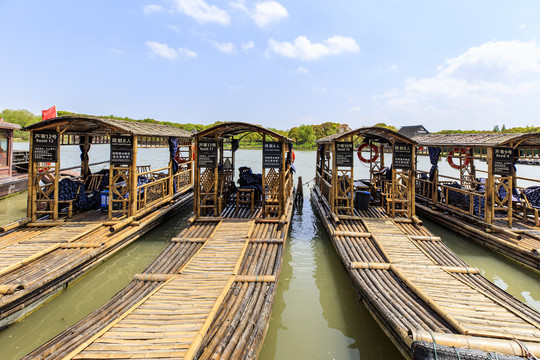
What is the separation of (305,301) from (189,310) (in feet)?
9.63

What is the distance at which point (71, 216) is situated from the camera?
365 inches

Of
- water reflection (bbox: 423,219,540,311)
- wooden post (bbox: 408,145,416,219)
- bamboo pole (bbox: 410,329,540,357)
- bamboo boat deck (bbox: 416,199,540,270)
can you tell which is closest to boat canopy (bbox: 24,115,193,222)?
bamboo pole (bbox: 410,329,540,357)

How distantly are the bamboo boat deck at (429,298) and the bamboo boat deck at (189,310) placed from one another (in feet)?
6.42

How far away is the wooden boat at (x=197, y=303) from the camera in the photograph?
3598 millimetres

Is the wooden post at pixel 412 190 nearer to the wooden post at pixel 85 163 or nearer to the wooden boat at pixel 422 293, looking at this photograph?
the wooden boat at pixel 422 293

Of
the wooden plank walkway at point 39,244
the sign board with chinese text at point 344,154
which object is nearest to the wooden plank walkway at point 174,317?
the wooden plank walkway at point 39,244

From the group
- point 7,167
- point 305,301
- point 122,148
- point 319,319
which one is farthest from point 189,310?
point 7,167

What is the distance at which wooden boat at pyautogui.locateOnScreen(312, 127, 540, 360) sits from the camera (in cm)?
361

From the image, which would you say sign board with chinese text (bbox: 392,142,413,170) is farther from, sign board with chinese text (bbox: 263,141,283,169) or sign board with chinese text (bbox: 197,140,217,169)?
sign board with chinese text (bbox: 197,140,217,169)

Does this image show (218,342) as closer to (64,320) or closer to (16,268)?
(64,320)

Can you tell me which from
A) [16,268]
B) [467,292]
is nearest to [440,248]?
[467,292]

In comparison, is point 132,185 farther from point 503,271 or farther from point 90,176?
point 503,271

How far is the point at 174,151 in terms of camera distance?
12156 millimetres

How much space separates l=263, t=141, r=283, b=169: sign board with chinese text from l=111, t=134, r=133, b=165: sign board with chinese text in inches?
173
